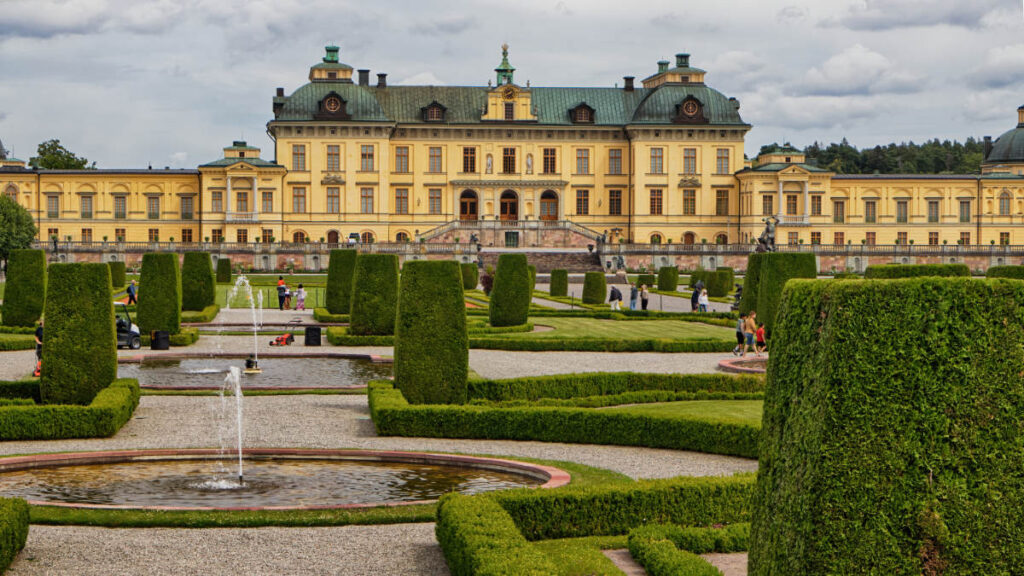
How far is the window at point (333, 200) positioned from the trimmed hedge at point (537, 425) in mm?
53994

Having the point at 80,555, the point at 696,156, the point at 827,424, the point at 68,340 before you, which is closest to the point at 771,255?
the point at 68,340

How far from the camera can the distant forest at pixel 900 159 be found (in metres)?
96.6

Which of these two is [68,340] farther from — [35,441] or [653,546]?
[653,546]

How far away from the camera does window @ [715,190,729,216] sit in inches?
2692

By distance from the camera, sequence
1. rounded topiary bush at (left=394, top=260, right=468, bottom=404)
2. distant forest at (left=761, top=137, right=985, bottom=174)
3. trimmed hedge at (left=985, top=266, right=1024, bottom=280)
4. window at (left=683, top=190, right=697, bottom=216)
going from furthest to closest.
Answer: distant forest at (left=761, top=137, right=985, bottom=174) → window at (left=683, top=190, right=697, bottom=216) → trimmed hedge at (left=985, top=266, right=1024, bottom=280) → rounded topiary bush at (left=394, top=260, right=468, bottom=404)

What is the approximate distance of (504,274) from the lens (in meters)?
26.8

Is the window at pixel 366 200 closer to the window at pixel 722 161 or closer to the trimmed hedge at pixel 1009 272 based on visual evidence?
the window at pixel 722 161

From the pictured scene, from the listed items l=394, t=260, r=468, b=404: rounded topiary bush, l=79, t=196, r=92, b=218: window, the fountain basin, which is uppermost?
l=79, t=196, r=92, b=218: window

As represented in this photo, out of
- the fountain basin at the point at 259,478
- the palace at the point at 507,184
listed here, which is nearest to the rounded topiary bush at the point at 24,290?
the fountain basin at the point at 259,478

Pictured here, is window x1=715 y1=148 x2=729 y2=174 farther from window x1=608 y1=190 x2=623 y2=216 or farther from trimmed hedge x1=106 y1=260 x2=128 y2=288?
trimmed hedge x1=106 y1=260 x2=128 y2=288

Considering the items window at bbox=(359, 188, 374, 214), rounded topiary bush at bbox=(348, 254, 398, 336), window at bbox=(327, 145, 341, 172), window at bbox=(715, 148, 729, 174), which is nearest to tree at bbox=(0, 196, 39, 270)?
window at bbox=(327, 145, 341, 172)

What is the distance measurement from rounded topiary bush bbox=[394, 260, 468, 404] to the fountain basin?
9.91 feet

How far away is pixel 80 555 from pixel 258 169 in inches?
2310

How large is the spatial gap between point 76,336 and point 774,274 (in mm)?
13965
